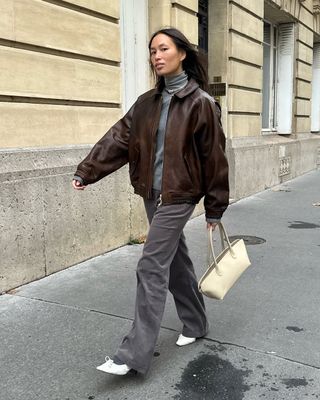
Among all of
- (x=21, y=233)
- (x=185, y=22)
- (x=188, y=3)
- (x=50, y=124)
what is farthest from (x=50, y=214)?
(x=188, y=3)

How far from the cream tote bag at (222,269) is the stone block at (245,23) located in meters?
6.81

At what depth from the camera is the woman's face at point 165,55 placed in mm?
2805

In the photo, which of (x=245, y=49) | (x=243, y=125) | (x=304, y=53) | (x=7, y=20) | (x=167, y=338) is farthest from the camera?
(x=304, y=53)

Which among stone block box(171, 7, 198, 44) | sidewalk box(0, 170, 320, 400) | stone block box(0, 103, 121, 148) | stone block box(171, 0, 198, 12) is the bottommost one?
sidewalk box(0, 170, 320, 400)

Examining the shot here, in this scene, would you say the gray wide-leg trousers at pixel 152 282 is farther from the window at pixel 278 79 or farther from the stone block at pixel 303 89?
the stone block at pixel 303 89

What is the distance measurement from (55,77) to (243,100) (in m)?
5.43

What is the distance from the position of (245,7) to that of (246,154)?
273cm

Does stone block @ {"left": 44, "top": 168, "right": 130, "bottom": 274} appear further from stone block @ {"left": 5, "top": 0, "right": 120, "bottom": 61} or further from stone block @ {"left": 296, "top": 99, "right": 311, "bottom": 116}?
stone block @ {"left": 296, "top": 99, "right": 311, "bottom": 116}

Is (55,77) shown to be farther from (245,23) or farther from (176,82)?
(245,23)

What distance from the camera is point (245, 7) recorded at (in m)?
9.40

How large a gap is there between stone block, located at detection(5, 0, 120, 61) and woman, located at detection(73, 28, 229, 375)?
220cm

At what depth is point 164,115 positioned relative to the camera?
2887 mm

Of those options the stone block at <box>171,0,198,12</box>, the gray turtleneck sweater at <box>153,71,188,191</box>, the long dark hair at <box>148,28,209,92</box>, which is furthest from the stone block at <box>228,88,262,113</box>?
the gray turtleneck sweater at <box>153,71,188,191</box>

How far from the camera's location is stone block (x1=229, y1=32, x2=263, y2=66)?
909cm
